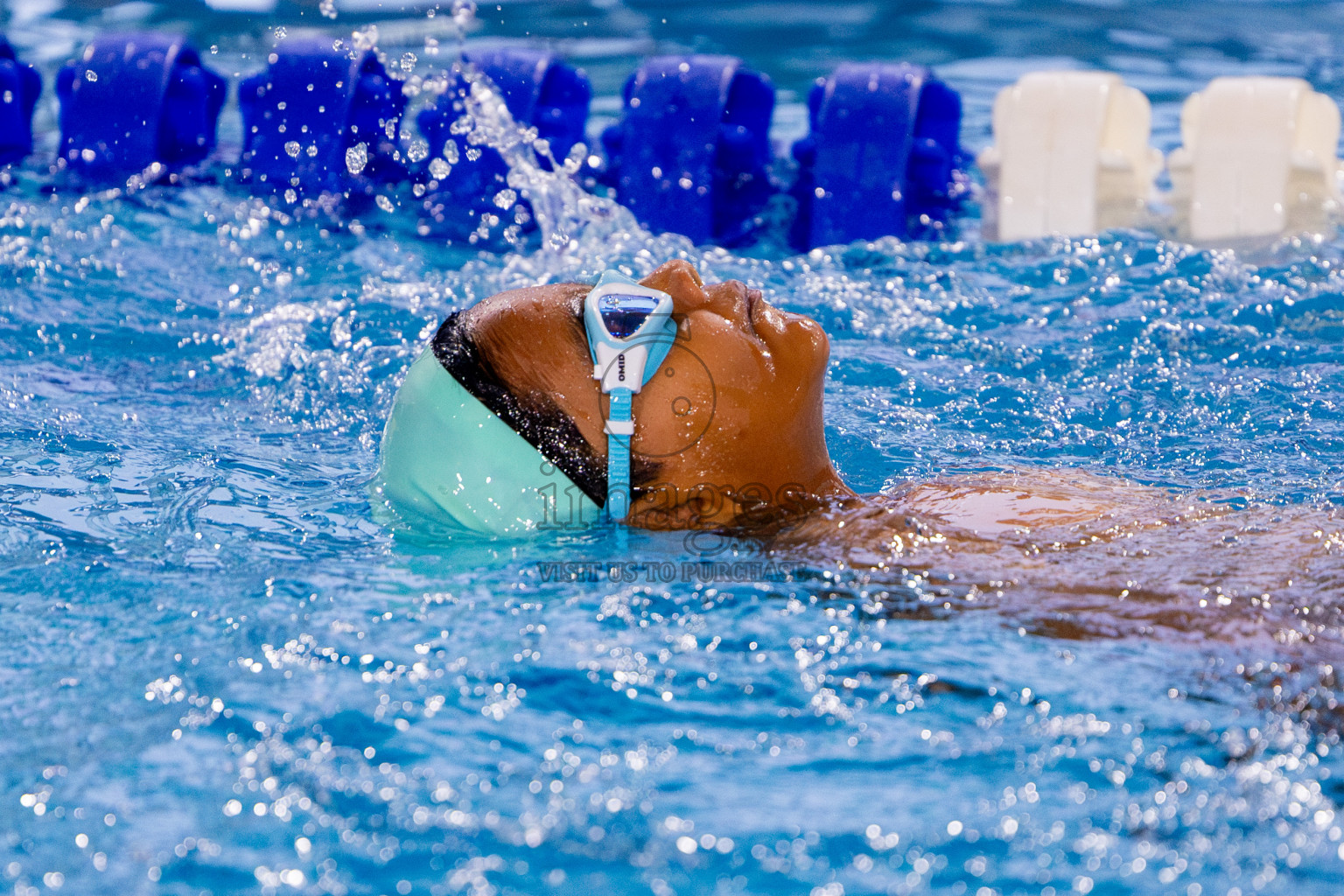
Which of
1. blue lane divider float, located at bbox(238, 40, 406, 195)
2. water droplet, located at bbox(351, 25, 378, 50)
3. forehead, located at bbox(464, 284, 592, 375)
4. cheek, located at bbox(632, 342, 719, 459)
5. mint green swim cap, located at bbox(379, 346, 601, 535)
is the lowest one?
mint green swim cap, located at bbox(379, 346, 601, 535)

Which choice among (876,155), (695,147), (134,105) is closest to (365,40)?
(134,105)

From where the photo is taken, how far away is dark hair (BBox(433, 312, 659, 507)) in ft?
6.83

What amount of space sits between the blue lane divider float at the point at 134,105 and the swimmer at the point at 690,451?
10.8ft

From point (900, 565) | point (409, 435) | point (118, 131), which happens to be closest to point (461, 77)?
point (118, 131)

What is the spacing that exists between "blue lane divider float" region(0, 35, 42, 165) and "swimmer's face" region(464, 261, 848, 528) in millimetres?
3862

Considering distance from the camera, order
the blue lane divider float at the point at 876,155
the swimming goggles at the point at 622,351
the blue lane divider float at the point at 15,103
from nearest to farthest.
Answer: the swimming goggles at the point at 622,351 < the blue lane divider float at the point at 876,155 < the blue lane divider float at the point at 15,103

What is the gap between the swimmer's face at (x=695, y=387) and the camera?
6.84 ft

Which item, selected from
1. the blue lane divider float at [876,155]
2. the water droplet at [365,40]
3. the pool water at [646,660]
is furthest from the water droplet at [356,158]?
the blue lane divider float at [876,155]

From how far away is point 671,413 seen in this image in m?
2.08

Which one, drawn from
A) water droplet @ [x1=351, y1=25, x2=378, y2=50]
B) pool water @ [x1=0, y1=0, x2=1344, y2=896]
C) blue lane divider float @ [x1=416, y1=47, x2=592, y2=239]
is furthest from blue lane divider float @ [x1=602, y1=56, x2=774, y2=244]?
pool water @ [x1=0, y1=0, x2=1344, y2=896]

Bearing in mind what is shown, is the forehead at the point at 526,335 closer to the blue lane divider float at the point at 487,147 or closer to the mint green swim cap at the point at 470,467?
the mint green swim cap at the point at 470,467

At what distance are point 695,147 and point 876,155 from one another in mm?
642

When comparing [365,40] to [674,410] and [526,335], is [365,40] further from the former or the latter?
[674,410]

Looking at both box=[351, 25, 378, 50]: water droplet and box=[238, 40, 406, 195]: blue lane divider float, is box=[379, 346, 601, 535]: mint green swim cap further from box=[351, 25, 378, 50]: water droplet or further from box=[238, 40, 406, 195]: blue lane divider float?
box=[351, 25, 378, 50]: water droplet
